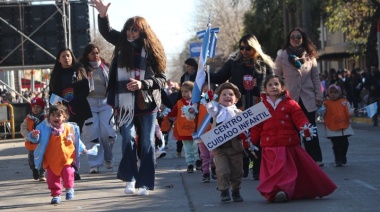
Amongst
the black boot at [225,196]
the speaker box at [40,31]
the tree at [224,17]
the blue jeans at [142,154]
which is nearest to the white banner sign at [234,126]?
the black boot at [225,196]

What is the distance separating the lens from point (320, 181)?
9578mm

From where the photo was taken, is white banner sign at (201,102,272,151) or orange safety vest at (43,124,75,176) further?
orange safety vest at (43,124,75,176)

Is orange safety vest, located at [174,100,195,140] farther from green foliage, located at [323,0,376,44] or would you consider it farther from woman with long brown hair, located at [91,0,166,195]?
green foliage, located at [323,0,376,44]

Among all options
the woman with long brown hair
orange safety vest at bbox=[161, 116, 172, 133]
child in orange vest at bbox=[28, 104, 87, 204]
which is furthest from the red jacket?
orange safety vest at bbox=[161, 116, 172, 133]

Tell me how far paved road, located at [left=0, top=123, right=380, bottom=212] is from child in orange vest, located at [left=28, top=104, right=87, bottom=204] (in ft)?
0.75

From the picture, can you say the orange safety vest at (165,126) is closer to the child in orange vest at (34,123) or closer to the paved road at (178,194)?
the paved road at (178,194)

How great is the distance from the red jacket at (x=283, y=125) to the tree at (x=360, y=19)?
86.0 feet

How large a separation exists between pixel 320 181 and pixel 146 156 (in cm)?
202

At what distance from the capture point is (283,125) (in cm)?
976

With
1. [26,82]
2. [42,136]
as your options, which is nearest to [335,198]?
[42,136]

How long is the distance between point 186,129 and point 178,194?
3381 mm

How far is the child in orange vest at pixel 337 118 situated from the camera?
14008 millimetres

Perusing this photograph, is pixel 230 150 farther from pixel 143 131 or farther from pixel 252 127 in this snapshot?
pixel 143 131

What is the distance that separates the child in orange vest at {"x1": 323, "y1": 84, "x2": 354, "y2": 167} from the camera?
14008 mm
